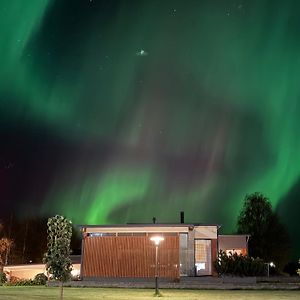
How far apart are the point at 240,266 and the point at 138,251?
23.5 feet

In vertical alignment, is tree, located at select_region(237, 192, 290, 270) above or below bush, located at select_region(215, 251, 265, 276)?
above

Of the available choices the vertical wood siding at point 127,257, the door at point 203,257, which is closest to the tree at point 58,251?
the vertical wood siding at point 127,257

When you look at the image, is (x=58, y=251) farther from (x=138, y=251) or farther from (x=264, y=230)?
(x=264, y=230)

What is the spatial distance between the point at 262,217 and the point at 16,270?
44342mm

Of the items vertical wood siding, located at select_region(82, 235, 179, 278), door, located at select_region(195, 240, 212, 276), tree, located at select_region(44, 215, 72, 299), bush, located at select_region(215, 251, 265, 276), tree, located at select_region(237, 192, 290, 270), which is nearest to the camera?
tree, located at select_region(44, 215, 72, 299)

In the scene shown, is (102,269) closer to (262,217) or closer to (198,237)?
(198,237)

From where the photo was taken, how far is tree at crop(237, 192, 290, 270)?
72.6 m

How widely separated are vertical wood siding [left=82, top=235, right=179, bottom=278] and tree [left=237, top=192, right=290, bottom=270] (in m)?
40.0

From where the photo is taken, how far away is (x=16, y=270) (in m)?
44.2

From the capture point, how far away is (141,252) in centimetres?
3456

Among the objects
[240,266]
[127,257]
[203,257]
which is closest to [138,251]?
[127,257]

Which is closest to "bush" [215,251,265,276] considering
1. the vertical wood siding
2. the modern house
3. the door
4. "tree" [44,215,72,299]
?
the modern house

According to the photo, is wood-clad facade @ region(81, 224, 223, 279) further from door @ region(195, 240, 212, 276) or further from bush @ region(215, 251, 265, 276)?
bush @ region(215, 251, 265, 276)

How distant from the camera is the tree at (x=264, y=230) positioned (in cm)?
7262
